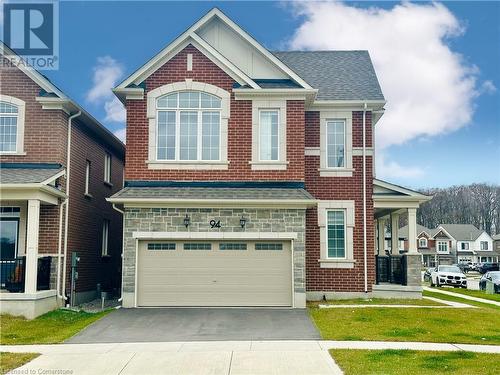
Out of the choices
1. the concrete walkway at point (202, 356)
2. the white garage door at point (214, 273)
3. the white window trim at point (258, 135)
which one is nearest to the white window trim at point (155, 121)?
the white window trim at point (258, 135)

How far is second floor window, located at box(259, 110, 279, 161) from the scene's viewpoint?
18.4 metres

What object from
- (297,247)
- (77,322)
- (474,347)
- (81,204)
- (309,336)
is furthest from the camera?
(81,204)

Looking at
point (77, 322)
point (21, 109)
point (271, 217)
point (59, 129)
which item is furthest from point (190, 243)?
point (21, 109)

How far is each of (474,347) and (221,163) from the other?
949 cm

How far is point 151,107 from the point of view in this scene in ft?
60.0

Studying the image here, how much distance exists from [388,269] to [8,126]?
48.0ft

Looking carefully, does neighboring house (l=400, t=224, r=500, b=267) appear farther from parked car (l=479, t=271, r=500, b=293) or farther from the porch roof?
the porch roof

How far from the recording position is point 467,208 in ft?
334

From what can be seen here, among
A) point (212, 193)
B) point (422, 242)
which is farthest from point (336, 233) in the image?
point (422, 242)

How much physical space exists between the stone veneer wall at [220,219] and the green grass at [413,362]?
658 centimetres

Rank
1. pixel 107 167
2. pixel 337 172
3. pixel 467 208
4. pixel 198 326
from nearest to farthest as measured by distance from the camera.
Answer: pixel 198 326, pixel 337 172, pixel 107 167, pixel 467 208

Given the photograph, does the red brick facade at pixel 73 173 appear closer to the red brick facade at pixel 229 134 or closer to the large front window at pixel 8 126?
the large front window at pixel 8 126

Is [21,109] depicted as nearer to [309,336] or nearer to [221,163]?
[221,163]

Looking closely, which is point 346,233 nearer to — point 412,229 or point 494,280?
point 412,229
